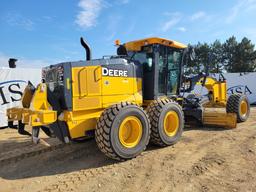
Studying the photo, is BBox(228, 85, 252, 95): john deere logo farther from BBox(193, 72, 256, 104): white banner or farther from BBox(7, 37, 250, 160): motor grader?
BBox(7, 37, 250, 160): motor grader

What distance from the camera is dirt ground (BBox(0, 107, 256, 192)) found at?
398 centimetres

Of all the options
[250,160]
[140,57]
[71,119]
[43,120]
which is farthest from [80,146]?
[250,160]

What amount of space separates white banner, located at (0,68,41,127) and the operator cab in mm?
6122

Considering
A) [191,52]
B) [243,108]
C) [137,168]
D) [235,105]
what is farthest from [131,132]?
[243,108]

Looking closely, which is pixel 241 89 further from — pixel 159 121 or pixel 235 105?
pixel 159 121

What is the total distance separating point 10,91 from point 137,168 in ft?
26.4

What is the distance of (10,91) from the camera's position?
10.7 meters

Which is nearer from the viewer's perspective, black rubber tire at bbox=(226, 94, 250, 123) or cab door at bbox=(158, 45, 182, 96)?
cab door at bbox=(158, 45, 182, 96)

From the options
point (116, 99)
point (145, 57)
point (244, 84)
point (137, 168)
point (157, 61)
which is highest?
point (145, 57)

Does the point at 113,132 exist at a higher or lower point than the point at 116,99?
lower

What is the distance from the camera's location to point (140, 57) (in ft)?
21.4

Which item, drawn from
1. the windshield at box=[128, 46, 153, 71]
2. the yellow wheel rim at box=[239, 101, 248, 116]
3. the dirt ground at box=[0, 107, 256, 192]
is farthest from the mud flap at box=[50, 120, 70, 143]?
the yellow wheel rim at box=[239, 101, 248, 116]

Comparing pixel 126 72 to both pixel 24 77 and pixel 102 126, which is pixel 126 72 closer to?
pixel 102 126

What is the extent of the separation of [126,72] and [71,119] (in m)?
1.70
